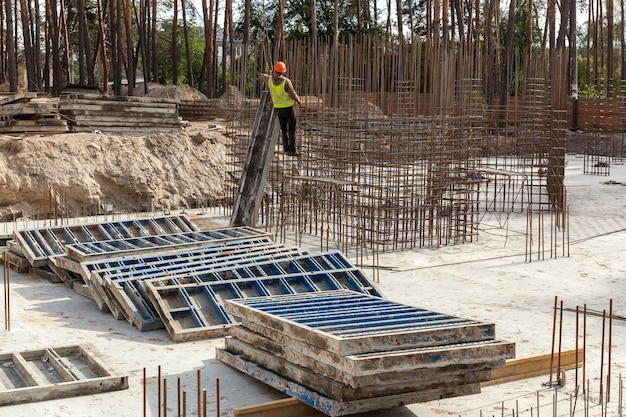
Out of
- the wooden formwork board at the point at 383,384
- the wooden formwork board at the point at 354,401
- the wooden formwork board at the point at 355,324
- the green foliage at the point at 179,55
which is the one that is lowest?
the wooden formwork board at the point at 354,401

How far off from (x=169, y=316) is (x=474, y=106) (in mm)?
10029

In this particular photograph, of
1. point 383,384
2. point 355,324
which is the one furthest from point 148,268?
point 383,384

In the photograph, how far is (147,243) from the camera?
1254cm

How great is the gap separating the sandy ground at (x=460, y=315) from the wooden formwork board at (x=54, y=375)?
88mm

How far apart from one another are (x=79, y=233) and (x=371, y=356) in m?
8.19

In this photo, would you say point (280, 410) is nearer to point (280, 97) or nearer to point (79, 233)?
point (79, 233)

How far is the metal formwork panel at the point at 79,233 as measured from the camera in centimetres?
1240

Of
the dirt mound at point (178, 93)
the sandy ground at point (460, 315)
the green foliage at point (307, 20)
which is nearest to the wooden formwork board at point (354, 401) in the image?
the sandy ground at point (460, 315)

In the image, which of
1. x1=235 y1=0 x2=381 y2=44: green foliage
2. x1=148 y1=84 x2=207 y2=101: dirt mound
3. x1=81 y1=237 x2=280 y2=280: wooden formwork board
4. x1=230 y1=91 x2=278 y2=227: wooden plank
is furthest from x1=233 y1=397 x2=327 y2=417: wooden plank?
x1=235 y1=0 x2=381 y2=44: green foliage

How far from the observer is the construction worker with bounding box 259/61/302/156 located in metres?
14.3

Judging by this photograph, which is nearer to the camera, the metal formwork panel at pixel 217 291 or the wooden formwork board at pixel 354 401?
the wooden formwork board at pixel 354 401

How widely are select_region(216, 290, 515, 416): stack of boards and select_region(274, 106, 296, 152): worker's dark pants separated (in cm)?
766

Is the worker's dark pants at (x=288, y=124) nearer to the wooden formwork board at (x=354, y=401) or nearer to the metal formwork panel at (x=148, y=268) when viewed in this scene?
the metal formwork panel at (x=148, y=268)

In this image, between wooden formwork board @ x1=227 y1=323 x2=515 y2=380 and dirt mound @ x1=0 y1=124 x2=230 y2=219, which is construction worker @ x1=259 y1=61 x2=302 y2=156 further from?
wooden formwork board @ x1=227 y1=323 x2=515 y2=380
